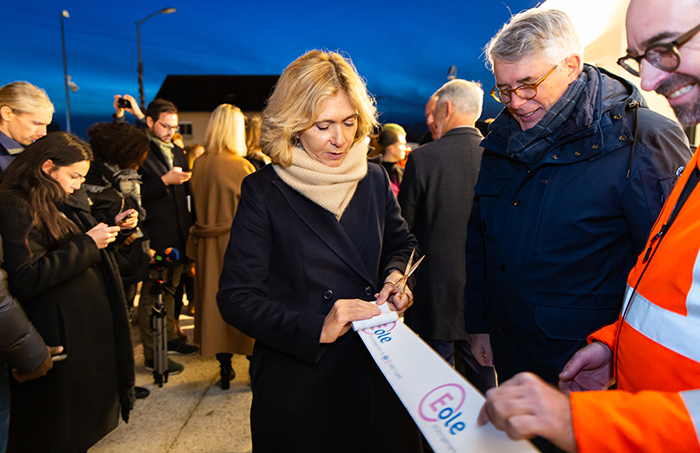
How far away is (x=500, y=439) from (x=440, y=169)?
2.39m

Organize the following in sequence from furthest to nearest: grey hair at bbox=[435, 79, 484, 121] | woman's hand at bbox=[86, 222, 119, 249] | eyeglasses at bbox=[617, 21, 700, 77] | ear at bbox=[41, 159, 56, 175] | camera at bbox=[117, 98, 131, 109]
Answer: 1. camera at bbox=[117, 98, 131, 109]
2. grey hair at bbox=[435, 79, 484, 121]
3. woman's hand at bbox=[86, 222, 119, 249]
4. ear at bbox=[41, 159, 56, 175]
5. eyeglasses at bbox=[617, 21, 700, 77]

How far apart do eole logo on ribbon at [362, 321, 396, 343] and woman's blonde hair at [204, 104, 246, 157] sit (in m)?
2.71

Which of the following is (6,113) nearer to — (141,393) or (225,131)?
(225,131)

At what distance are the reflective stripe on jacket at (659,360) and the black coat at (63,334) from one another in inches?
89.5

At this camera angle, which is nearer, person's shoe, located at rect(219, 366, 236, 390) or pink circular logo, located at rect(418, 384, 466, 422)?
pink circular logo, located at rect(418, 384, 466, 422)

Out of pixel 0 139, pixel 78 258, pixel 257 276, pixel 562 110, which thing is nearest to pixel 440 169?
pixel 562 110

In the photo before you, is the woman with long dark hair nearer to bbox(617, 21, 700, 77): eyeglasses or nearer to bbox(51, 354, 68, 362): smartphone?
bbox(51, 354, 68, 362): smartphone

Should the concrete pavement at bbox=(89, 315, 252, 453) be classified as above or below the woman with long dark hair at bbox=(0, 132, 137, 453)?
below

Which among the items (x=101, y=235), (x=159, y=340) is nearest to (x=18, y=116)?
(x=101, y=235)

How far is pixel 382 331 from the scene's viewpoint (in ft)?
4.39

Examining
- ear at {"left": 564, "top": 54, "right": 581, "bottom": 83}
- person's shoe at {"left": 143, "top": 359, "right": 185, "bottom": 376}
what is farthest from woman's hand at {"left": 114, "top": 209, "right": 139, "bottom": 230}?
ear at {"left": 564, "top": 54, "right": 581, "bottom": 83}

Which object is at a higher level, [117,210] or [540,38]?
[540,38]

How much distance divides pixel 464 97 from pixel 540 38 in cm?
159

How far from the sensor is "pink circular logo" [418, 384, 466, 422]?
3.05 ft
